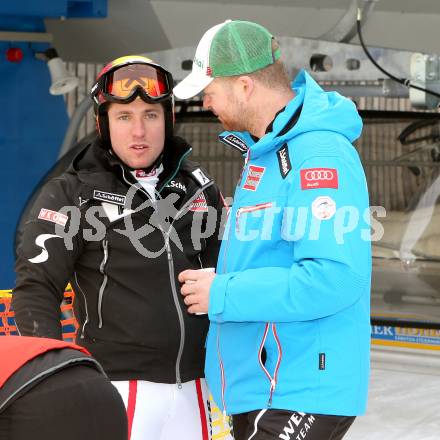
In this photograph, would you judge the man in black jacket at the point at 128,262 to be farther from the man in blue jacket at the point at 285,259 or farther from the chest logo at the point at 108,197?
the man in blue jacket at the point at 285,259

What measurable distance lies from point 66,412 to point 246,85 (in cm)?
130

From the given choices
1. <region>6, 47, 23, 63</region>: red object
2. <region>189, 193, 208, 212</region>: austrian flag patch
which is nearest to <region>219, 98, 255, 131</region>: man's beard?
<region>189, 193, 208, 212</region>: austrian flag patch

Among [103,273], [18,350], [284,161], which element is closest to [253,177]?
[284,161]

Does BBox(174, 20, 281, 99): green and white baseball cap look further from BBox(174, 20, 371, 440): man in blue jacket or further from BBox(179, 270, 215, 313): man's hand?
BBox(179, 270, 215, 313): man's hand

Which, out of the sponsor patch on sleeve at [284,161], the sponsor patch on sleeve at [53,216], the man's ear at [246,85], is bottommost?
the sponsor patch on sleeve at [53,216]

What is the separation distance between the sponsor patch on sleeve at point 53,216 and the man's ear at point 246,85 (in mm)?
674

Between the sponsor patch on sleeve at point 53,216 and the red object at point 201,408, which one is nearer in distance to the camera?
the sponsor patch on sleeve at point 53,216

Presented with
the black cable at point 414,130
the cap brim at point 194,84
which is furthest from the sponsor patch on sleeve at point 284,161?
the black cable at point 414,130

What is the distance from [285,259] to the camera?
2275 mm

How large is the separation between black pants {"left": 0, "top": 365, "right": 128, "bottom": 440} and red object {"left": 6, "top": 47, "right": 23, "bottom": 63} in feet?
20.8

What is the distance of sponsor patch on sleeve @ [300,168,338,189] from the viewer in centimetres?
214

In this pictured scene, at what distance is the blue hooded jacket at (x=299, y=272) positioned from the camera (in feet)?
6.98

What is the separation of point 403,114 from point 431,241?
103cm

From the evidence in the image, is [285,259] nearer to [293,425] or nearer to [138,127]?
[293,425]
